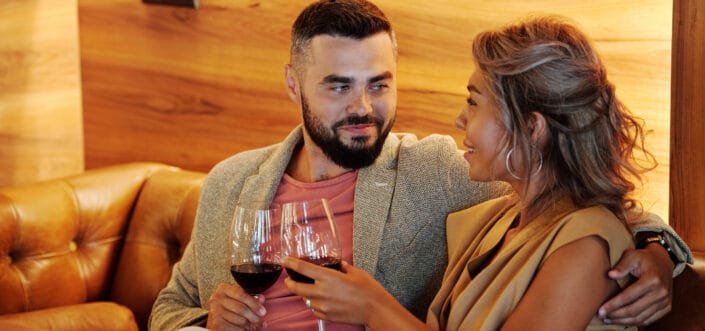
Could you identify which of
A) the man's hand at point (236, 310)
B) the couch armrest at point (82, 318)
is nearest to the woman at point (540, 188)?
the man's hand at point (236, 310)

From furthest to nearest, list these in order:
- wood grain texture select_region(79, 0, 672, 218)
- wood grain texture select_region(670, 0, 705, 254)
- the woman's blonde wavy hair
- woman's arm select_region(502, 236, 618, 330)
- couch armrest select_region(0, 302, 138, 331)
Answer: couch armrest select_region(0, 302, 138, 331), wood grain texture select_region(79, 0, 672, 218), wood grain texture select_region(670, 0, 705, 254), the woman's blonde wavy hair, woman's arm select_region(502, 236, 618, 330)

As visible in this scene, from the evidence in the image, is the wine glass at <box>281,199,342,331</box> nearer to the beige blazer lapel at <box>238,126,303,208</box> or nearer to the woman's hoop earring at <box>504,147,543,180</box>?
the woman's hoop earring at <box>504,147,543,180</box>

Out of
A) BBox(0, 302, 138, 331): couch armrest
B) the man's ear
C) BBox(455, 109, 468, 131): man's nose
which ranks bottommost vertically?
BBox(0, 302, 138, 331): couch armrest

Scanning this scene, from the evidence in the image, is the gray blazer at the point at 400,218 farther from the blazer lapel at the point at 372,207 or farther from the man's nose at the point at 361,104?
the man's nose at the point at 361,104

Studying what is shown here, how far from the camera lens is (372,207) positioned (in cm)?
230

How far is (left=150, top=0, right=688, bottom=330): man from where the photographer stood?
2273 millimetres

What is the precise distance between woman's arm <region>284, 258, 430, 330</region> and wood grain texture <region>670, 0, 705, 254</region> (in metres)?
0.62

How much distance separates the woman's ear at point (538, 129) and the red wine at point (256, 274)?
0.53 metres

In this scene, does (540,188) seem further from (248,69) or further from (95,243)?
(95,243)

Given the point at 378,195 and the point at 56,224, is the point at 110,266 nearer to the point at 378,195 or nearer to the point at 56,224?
the point at 56,224

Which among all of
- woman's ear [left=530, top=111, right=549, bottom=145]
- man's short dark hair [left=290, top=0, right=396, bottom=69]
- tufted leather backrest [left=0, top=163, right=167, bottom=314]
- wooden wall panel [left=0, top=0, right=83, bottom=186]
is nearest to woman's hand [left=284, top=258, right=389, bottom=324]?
woman's ear [left=530, top=111, right=549, bottom=145]

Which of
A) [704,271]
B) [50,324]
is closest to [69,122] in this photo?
[50,324]

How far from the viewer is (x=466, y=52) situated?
2.54 metres

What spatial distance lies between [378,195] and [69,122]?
5.28 feet
